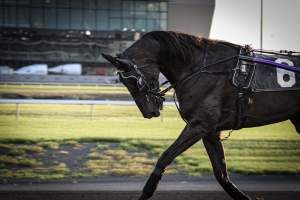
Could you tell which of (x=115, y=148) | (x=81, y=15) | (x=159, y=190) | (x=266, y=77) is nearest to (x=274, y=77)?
(x=266, y=77)

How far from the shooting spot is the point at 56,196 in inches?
285

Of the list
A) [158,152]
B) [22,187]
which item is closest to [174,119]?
[158,152]

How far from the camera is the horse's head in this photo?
5.60 metres

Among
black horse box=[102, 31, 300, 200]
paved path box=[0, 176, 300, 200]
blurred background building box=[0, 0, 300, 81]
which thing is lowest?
A: blurred background building box=[0, 0, 300, 81]

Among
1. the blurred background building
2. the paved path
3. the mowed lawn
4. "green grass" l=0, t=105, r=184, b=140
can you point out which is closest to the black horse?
the paved path

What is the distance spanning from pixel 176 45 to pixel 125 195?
7.91 ft

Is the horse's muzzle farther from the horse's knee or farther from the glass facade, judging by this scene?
the glass facade

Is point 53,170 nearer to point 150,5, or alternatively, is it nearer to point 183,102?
point 183,102

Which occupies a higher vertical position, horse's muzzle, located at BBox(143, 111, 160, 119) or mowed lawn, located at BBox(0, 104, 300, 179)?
horse's muzzle, located at BBox(143, 111, 160, 119)

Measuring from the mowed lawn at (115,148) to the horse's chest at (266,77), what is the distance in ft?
12.6

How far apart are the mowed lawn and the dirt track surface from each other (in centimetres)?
163

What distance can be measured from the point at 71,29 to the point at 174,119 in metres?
33.6

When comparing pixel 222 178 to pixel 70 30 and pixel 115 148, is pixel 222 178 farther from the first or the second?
pixel 70 30

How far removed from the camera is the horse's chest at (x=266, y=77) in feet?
19.0
